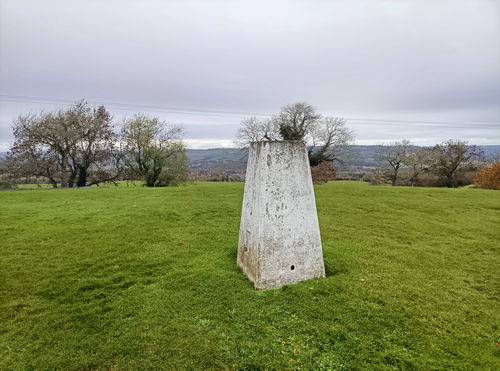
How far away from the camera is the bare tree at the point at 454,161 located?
106 feet

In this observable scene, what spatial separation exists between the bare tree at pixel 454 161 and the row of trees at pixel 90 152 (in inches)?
1201

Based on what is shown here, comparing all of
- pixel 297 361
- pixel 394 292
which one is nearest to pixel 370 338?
pixel 297 361

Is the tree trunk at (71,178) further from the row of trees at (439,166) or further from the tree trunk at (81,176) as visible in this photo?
the row of trees at (439,166)

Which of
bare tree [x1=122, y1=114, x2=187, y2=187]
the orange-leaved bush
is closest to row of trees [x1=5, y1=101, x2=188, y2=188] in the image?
bare tree [x1=122, y1=114, x2=187, y2=187]

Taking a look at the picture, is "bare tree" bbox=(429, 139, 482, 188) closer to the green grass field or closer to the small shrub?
the small shrub

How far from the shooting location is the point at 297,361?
2.93 meters

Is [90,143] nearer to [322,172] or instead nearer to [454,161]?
[322,172]

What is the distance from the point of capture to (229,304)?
3936 mm

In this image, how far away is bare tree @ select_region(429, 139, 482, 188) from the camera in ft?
106

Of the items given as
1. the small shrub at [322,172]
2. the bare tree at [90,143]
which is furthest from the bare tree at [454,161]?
the bare tree at [90,143]

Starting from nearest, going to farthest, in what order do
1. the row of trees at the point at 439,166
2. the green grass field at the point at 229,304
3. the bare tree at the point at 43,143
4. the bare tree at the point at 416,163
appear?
the green grass field at the point at 229,304
the bare tree at the point at 43,143
the row of trees at the point at 439,166
the bare tree at the point at 416,163

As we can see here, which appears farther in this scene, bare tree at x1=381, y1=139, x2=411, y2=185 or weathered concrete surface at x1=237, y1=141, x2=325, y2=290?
bare tree at x1=381, y1=139, x2=411, y2=185

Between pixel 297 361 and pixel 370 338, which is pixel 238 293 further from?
pixel 370 338

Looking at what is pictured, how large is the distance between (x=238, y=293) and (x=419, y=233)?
6.08 meters
